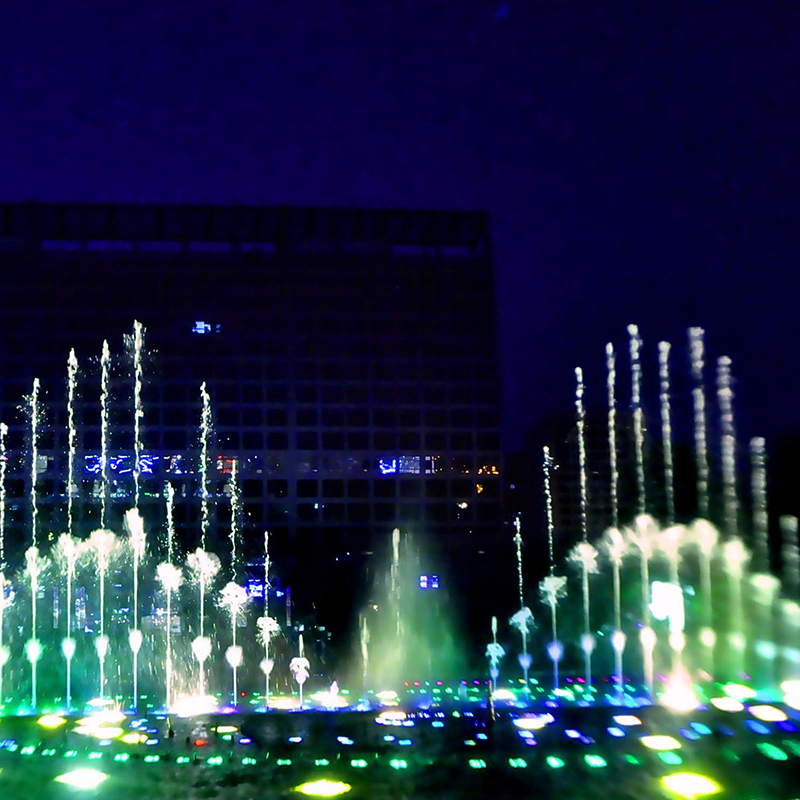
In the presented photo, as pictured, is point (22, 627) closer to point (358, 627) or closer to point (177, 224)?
point (358, 627)

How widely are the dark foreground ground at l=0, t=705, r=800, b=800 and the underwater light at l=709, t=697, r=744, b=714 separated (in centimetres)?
55

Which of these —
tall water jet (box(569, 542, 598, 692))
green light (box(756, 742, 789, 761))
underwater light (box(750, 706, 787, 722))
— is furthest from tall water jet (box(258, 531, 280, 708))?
green light (box(756, 742, 789, 761))

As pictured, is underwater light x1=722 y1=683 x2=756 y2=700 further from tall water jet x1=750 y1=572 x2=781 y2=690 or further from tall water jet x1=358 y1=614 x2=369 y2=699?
tall water jet x1=358 y1=614 x2=369 y2=699

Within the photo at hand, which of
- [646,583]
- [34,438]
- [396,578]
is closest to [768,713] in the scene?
[646,583]

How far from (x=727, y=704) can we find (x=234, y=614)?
20281 millimetres

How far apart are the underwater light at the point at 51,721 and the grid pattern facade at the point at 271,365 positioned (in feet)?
128

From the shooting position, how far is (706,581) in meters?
29.7

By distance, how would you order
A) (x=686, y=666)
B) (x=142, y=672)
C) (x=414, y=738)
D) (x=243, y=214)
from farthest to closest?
(x=243, y=214), (x=142, y=672), (x=686, y=666), (x=414, y=738)

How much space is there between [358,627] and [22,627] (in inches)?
438

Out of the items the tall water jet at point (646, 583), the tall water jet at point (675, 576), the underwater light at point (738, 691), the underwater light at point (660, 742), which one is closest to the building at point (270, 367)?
the tall water jet at point (646, 583)

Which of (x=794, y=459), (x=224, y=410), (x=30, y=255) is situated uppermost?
(x=30, y=255)

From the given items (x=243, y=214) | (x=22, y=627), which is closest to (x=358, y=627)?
(x=22, y=627)

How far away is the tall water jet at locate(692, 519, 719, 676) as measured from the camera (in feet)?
86.5

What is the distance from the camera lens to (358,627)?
35.0 metres
